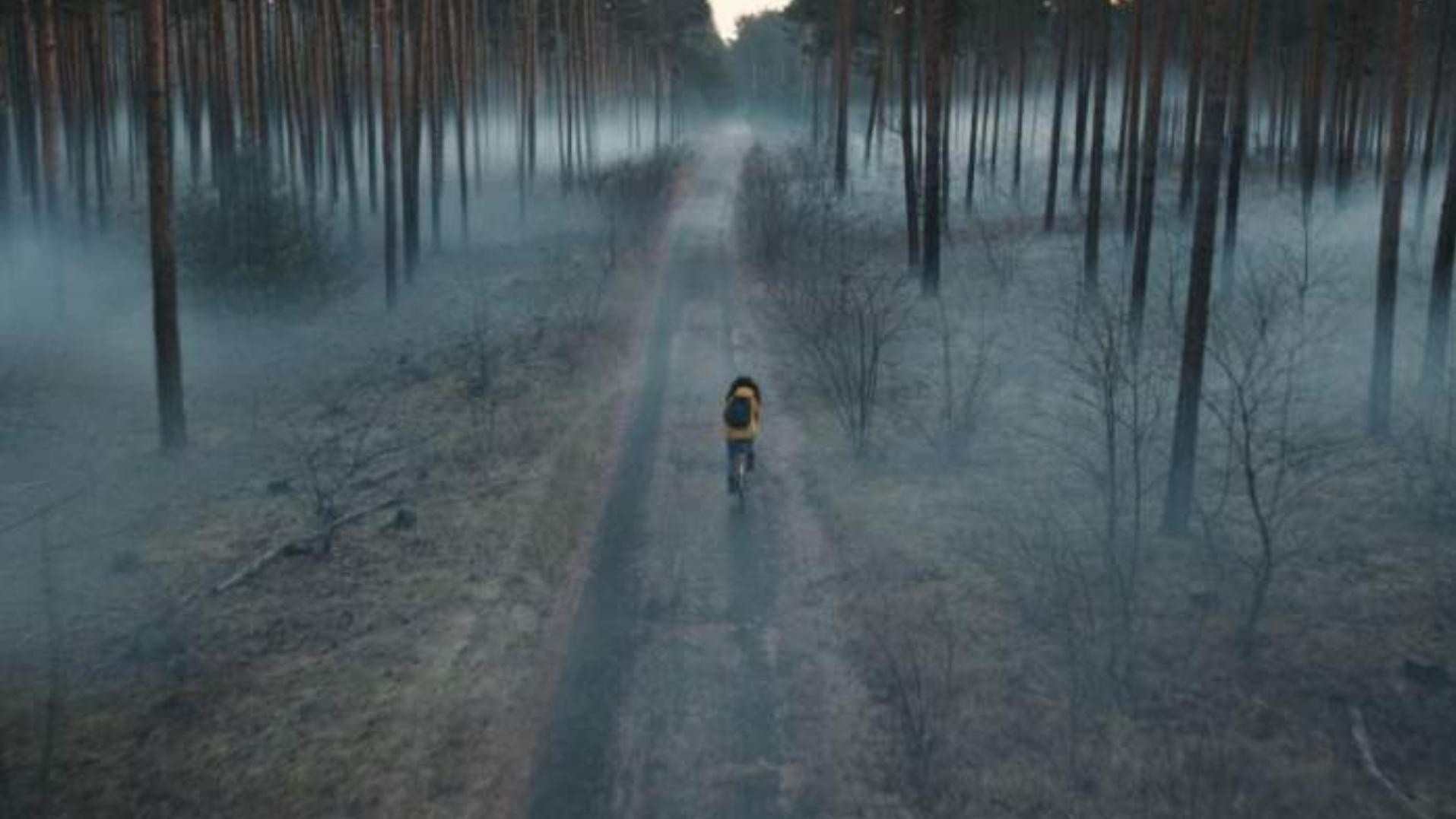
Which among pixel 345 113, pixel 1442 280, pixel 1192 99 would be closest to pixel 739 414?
pixel 1442 280

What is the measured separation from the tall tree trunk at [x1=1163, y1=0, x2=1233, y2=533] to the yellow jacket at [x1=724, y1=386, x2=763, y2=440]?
475 cm

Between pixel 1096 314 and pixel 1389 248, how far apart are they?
23.5ft

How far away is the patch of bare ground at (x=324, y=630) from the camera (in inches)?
276

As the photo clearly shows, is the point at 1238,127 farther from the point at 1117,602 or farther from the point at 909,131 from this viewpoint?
the point at 1117,602

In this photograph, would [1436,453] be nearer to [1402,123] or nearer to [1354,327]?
[1402,123]

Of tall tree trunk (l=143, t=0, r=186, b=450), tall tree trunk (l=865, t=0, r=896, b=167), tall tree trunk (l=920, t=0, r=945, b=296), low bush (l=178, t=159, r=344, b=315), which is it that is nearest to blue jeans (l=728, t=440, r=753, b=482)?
tall tree trunk (l=143, t=0, r=186, b=450)

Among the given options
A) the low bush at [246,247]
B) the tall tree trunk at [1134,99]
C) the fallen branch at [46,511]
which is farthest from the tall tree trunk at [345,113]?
the tall tree trunk at [1134,99]

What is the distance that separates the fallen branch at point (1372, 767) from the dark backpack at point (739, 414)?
696 cm

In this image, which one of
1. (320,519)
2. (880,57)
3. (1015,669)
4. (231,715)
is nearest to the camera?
(231,715)

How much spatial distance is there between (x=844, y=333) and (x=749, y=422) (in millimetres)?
4267

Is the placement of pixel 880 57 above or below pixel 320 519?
above

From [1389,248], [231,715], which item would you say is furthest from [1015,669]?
[1389,248]

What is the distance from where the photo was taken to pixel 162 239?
45.7ft

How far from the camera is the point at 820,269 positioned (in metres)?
23.2
